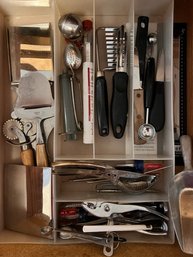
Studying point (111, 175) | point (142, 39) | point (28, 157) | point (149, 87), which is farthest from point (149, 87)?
point (28, 157)

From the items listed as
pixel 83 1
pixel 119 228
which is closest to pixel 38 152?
pixel 119 228

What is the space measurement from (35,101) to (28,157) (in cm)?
15

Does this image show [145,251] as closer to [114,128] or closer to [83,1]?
[114,128]

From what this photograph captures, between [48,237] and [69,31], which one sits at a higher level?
[69,31]

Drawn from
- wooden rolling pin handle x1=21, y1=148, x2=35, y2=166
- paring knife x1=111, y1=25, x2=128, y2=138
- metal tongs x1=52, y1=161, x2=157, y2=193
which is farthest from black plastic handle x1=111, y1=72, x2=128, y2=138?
wooden rolling pin handle x1=21, y1=148, x2=35, y2=166

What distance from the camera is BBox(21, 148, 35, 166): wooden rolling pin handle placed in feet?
2.83

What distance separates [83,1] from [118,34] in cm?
12

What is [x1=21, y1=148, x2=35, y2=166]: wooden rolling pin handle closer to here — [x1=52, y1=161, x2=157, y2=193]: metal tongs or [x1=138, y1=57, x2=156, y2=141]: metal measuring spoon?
[x1=52, y1=161, x2=157, y2=193]: metal tongs

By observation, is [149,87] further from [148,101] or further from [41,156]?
[41,156]

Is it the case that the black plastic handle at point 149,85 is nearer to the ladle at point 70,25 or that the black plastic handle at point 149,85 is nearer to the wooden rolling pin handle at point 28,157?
the ladle at point 70,25

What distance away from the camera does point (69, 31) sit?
2.80 ft

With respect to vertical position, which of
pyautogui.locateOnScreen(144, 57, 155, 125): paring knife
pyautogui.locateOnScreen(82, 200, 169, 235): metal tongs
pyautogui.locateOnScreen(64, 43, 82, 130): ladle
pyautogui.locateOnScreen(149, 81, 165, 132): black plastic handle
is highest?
pyautogui.locateOnScreen(64, 43, 82, 130): ladle

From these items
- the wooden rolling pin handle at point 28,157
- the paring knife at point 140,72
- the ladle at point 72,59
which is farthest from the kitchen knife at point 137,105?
the wooden rolling pin handle at point 28,157

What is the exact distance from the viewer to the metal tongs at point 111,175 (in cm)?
80
